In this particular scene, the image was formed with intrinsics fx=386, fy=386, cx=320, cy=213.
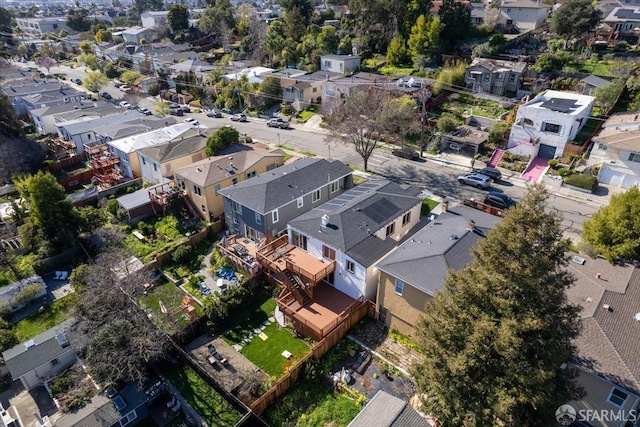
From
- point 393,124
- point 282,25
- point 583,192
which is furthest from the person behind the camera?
point 282,25

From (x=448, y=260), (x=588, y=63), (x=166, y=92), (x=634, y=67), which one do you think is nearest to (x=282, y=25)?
(x=166, y=92)

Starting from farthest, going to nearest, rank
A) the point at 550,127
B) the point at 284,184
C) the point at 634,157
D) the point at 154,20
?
the point at 154,20
the point at 550,127
the point at 634,157
the point at 284,184

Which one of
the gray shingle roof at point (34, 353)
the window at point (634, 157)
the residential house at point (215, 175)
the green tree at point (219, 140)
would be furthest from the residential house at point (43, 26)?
the window at point (634, 157)

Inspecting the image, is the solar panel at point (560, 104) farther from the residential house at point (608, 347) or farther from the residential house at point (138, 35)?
the residential house at point (138, 35)

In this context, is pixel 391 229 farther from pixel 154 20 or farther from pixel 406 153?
pixel 154 20

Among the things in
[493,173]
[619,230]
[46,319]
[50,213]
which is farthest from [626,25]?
[46,319]

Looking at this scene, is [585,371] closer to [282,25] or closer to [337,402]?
[337,402]
